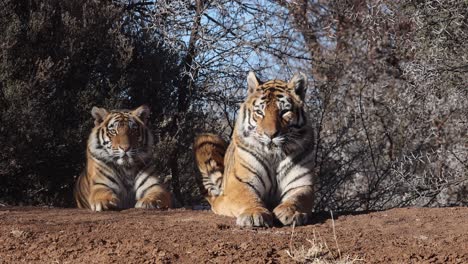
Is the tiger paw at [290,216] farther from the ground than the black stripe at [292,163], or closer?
closer

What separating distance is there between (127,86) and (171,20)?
5.05ft

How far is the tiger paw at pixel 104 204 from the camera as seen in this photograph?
6.89 meters

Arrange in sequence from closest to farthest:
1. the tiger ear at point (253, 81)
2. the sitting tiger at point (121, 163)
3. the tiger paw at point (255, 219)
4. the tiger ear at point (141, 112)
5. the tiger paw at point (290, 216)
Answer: the tiger paw at point (255, 219), the tiger paw at point (290, 216), the tiger ear at point (253, 81), the sitting tiger at point (121, 163), the tiger ear at point (141, 112)

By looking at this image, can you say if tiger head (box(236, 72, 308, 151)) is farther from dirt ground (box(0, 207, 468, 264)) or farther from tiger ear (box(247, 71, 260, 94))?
dirt ground (box(0, 207, 468, 264))

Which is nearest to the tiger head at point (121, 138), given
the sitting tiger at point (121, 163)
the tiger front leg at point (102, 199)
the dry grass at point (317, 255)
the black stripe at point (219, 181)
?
the sitting tiger at point (121, 163)

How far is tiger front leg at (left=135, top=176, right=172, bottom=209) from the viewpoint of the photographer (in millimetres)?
7113

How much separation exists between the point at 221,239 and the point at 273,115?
1556 millimetres

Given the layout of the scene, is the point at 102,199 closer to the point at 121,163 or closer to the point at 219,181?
the point at 121,163

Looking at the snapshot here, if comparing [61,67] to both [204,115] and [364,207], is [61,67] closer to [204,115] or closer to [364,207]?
[204,115]

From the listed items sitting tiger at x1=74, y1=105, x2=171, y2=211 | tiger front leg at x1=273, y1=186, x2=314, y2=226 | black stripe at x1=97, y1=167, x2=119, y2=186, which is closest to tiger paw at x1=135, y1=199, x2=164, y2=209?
sitting tiger at x1=74, y1=105, x2=171, y2=211

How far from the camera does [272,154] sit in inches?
246

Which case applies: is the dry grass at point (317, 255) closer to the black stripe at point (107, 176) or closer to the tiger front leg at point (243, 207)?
the tiger front leg at point (243, 207)

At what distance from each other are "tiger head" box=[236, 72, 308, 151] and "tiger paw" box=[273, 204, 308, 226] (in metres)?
0.62

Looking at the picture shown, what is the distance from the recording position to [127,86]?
10.0 metres
